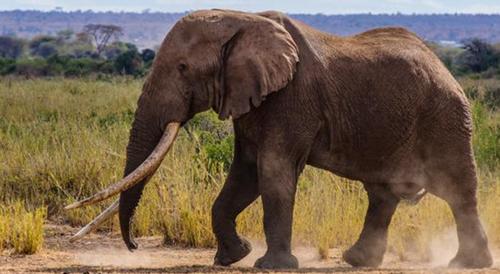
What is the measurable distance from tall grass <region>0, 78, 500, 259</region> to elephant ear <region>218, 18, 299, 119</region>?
194 centimetres

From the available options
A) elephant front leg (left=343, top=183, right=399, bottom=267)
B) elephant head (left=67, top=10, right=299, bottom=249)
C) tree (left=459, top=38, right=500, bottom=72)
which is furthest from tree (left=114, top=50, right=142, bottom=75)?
elephant head (left=67, top=10, right=299, bottom=249)

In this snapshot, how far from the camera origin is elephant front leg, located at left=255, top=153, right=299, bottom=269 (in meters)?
8.66

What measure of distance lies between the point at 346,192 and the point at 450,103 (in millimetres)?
2352

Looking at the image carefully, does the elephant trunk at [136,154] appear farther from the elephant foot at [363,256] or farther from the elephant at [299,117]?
the elephant foot at [363,256]

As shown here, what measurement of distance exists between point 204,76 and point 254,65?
1.15ft

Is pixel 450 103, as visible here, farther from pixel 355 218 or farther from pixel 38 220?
pixel 38 220

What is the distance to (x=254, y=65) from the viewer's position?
28.5 feet

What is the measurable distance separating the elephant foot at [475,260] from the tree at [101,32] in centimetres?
8051

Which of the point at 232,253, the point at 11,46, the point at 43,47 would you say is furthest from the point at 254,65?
the point at 43,47

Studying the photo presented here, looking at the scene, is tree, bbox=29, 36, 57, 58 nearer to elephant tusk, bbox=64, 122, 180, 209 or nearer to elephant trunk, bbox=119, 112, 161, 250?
elephant trunk, bbox=119, 112, 161, 250

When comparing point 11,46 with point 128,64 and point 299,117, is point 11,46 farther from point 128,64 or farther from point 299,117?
point 299,117

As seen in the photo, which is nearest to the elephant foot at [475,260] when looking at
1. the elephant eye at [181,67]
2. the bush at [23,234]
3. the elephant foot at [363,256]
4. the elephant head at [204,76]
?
the elephant foot at [363,256]

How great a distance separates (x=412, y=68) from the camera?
912 centimetres

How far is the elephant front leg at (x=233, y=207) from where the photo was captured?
925 cm
